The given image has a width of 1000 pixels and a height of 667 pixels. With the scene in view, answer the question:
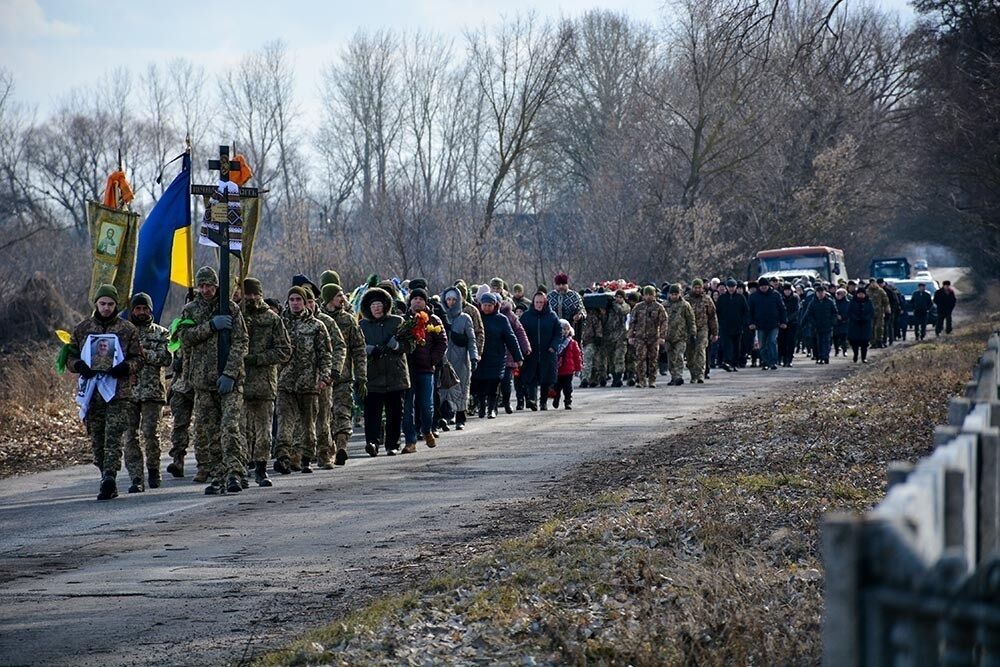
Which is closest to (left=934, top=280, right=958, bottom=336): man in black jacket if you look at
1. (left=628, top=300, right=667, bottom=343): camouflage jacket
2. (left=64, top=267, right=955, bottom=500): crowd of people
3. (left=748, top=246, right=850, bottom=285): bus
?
(left=748, top=246, right=850, bottom=285): bus

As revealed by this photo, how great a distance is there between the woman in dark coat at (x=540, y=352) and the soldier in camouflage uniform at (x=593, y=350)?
Result: 4.69m

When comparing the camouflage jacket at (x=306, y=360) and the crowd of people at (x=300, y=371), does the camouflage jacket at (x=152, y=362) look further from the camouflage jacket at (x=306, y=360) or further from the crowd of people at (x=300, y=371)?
the camouflage jacket at (x=306, y=360)

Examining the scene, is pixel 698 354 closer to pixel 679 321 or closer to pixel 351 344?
pixel 679 321

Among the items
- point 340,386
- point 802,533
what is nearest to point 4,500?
point 340,386

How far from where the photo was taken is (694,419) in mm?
20891

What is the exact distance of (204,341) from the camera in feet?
47.9

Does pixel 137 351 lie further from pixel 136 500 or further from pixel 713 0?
pixel 713 0

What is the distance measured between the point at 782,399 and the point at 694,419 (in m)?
2.56

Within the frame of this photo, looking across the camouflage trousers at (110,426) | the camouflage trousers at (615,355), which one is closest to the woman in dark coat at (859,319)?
the camouflage trousers at (615,355)

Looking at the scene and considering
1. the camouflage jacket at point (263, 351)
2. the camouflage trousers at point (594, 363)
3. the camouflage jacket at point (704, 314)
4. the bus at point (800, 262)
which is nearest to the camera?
the camouflage jacket at point (263, 351)

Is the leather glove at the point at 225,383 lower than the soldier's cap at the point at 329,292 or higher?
lower

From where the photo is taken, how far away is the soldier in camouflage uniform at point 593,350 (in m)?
29.2

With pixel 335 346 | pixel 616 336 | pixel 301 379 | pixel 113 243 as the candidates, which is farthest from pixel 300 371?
pixel 616 336

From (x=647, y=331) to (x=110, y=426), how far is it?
15.8 metres
